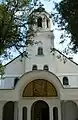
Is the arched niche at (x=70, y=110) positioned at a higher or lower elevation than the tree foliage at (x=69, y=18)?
lower

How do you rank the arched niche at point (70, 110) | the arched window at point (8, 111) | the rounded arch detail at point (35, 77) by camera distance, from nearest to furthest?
the rounded arch detail at point (35, 77), the arched niche at point (70, 110), the arched window at point (8, 111)

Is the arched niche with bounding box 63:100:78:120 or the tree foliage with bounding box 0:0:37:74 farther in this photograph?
the arched niche with bounding box 63:100:78:120

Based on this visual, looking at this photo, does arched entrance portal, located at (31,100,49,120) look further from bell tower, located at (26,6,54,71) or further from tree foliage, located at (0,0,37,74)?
tree foliage, located at (0,0,37,74)

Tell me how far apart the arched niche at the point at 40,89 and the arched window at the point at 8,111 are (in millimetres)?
3198

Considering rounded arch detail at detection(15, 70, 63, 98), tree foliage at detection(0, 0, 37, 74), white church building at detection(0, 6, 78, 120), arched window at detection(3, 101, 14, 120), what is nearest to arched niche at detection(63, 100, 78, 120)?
white church building at detection(0, 6, 78, 120)

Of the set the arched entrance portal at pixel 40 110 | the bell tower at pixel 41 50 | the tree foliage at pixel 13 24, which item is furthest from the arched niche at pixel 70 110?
the tree foliage at pixel 13 24

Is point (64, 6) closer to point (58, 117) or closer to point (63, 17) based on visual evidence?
point (63, 17)

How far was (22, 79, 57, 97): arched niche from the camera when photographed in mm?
27328

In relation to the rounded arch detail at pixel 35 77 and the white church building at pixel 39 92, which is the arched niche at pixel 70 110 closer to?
the white church building at pixel 39 92

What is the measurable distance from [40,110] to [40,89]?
363 centimetres

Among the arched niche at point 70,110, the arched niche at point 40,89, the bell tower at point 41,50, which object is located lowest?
the arched niche at point 70,110

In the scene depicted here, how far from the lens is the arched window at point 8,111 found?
29.4 meters

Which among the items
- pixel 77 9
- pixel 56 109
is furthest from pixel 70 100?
pixel 77 9

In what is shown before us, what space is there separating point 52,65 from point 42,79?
455 cm
